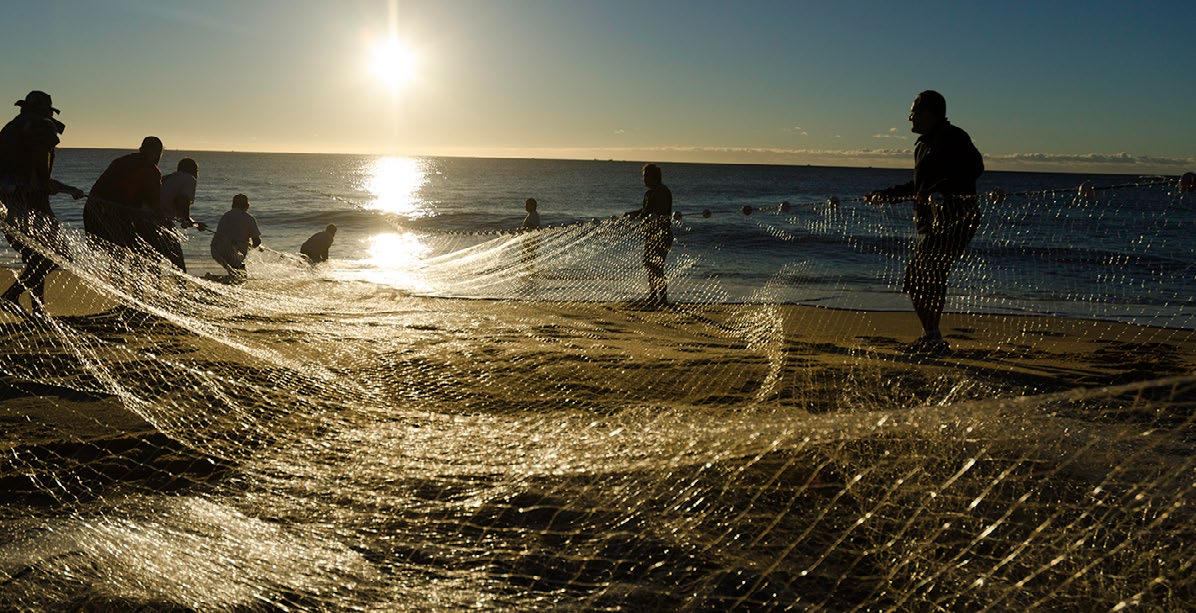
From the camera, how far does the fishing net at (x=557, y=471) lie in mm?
2391

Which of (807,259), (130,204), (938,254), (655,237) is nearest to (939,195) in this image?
(938,254)

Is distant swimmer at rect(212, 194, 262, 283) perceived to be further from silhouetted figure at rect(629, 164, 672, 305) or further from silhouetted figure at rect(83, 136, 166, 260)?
silhouetted figure at rect(629, 164, 672, 305)

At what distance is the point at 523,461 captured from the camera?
3.11 metres

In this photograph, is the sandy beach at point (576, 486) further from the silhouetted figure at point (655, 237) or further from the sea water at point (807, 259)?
the silhouetted figure at point (655, 237)

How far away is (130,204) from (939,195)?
655 cm

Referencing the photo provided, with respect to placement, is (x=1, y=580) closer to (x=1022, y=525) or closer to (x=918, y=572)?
(x=918, y=572)

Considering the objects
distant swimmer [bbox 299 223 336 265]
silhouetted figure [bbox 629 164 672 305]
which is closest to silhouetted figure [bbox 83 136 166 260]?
silhouetted figure [bbox 629 164 672 305]

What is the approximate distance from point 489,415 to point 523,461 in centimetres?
101

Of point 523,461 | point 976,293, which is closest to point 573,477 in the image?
point 523,461

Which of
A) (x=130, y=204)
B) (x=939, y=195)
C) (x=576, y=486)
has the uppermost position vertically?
(x=939, y=195)

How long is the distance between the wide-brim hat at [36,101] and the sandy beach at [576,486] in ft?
7.80

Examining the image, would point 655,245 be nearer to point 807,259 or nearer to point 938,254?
point 938,254

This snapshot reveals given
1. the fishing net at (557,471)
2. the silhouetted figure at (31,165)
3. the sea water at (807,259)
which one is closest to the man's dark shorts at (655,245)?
the sea water at (807,259)

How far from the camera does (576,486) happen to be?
301cm
